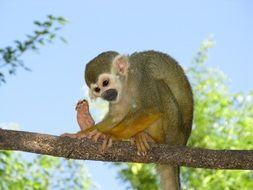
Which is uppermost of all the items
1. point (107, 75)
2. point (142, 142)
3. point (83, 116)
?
point (107, 75)

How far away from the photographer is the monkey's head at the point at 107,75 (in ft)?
16.4

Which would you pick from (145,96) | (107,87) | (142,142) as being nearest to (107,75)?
(107,87)

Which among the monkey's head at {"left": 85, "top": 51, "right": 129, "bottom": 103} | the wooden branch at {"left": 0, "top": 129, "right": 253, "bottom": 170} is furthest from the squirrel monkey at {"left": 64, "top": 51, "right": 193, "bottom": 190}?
the wooden branch at {"left": 0, "top": 129, "right": 253, "bottom": 170}

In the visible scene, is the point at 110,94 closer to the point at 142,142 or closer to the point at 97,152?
the point at 142,142

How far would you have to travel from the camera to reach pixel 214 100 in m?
10.9

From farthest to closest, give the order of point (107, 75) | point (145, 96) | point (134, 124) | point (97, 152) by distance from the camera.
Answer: point (107, 75), point (145, 96), point (134, 124), point (97, 152)

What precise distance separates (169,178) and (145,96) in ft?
2.60

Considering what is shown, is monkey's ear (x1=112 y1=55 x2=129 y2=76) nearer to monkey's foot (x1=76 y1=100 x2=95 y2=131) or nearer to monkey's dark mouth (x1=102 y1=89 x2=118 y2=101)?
monkey's dark mouth (x1=102 y1=89 x2=118 y2=101)

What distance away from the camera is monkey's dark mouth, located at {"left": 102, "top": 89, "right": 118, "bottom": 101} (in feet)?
16.4

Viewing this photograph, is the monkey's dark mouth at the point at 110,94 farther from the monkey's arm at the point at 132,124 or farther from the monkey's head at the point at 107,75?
the monkey's arm at the point at 132,124

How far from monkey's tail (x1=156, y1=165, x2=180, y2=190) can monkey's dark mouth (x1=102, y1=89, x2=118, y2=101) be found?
2.79 feet

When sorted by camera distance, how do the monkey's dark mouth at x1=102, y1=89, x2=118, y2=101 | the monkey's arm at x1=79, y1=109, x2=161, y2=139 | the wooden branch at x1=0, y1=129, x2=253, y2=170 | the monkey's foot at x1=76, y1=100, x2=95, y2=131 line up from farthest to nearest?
the monkey's dark mouth at x1=102, y1=89, x2=118, y2=101, the monkey's foot at x1=76, y1=100, x2=95, y2=131, the monkey's arm at x1=79, y1=109, x2=161, y2=139, the wooden branch at x1=0, y1=129, x2=253, y2=170

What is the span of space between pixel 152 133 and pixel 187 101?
1.99ft

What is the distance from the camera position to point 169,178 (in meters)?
4.63
